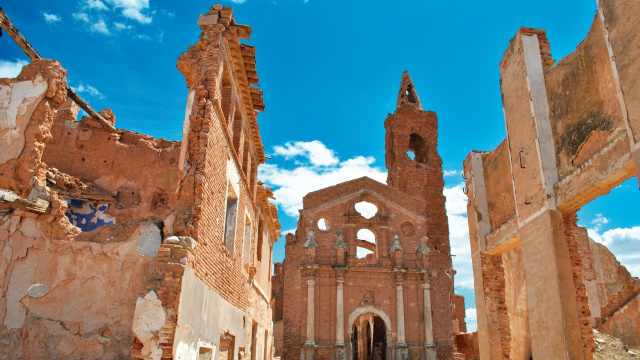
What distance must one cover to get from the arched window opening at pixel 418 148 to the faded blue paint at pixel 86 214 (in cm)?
2517

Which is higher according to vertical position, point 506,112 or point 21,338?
point 506,112

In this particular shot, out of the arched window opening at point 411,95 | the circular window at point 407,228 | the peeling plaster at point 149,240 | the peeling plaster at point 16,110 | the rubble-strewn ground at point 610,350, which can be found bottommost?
the rubble-strewn ground at point 610,350

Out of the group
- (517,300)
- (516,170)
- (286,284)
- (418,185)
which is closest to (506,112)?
(516,170)

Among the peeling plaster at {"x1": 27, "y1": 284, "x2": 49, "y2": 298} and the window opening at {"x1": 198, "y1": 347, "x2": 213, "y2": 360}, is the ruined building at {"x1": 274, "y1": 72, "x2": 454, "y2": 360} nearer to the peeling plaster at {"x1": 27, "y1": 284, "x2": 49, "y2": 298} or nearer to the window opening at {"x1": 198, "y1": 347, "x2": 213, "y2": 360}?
the window opening at {"x1": 198, "y1": 347, "x2": 213, "y2": 360}

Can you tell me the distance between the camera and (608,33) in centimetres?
628

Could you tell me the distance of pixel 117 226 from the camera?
649 centimetres

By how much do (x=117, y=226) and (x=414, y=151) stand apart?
28.1 meters

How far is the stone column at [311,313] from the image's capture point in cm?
2269

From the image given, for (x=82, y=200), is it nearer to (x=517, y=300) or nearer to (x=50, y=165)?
(x=50, y=165)

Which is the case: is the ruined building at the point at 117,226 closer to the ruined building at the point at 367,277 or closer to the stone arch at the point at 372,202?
the ruined building at the point at 367,277

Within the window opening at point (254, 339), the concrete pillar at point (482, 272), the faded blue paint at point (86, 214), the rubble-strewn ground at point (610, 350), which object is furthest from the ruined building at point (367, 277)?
the faded blue paint at point (86, 214)

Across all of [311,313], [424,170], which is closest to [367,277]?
[311,313]

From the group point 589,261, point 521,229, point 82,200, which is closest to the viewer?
point 521,229

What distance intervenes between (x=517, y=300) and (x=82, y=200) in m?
9.88
